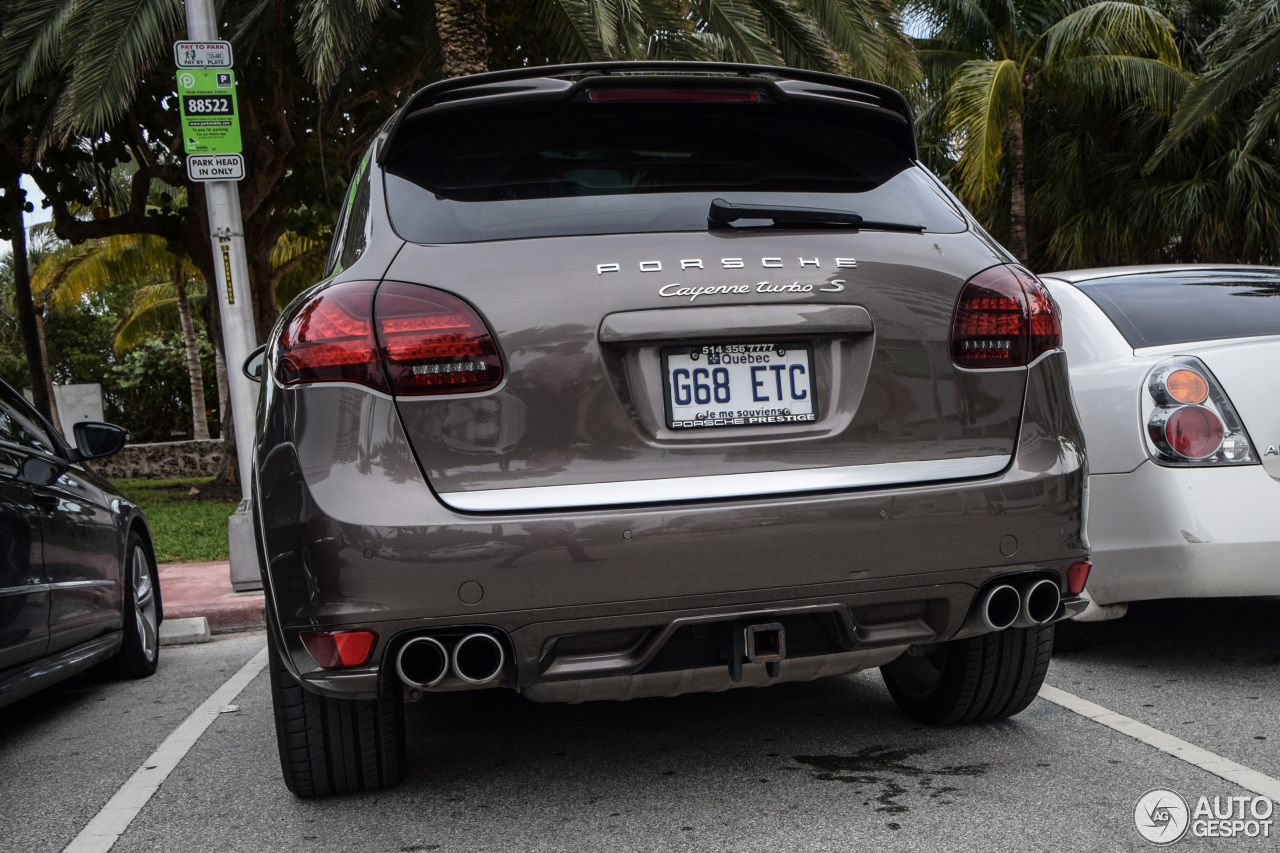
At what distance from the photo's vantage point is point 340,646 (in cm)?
251

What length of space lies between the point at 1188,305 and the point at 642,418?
2648 mm

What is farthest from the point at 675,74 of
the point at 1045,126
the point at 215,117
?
the point at 1045,126

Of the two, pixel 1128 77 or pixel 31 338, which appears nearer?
pixel 31 338

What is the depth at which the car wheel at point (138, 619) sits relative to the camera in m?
5.08

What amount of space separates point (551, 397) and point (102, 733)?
2.63 meters

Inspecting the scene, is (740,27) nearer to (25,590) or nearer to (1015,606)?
(25,590)

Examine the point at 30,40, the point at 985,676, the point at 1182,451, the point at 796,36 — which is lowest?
the point at 985,676

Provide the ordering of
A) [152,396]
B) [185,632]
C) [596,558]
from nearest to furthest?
[596,558] → [185,632] → [152,396]

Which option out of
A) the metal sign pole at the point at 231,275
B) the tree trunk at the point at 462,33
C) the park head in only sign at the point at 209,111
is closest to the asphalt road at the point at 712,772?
the metal sign pole at the point at 231,275

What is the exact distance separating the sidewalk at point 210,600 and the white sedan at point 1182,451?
14.1ft

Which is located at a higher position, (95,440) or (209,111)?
(209,111)

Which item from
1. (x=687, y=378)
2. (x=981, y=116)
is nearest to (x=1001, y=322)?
(x=687, y=378)

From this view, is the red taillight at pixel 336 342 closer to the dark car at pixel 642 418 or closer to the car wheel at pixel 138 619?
the dark car at pixel 642 418

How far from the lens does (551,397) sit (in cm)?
253
